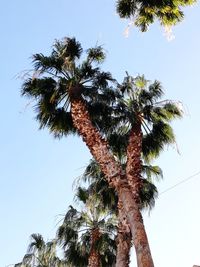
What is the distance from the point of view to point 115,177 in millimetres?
12812

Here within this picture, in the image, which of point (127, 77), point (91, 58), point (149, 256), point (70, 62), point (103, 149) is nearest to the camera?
point (149, 256)

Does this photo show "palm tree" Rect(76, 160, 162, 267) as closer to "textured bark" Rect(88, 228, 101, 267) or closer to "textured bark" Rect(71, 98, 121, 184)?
"textured bark" Rect(88, 228, 101, 267)

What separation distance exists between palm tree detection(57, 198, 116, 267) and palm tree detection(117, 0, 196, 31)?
8086 mm

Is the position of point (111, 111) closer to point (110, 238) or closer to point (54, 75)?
point (54, 75)

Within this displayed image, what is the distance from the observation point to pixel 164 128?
17.8 meters

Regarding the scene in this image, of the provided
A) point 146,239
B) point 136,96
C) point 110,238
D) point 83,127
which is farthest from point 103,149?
point 110,238

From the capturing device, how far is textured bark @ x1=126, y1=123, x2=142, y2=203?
13.9m

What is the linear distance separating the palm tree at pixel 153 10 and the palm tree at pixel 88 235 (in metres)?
8.09

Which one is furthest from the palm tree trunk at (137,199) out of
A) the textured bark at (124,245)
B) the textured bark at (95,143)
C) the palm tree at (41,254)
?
the palm tree at (41,254)

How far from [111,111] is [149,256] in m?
8.42

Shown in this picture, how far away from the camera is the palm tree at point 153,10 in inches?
593

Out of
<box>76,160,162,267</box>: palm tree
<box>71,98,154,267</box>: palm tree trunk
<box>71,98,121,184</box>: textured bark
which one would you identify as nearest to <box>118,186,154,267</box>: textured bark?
<box>71,98,154,267</box>: palm tree trunk

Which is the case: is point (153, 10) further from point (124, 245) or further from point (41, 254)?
point (41, 254)

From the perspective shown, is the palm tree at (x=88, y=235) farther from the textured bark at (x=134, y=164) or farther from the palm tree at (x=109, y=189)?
the textured bark at (x=134, y=164)
